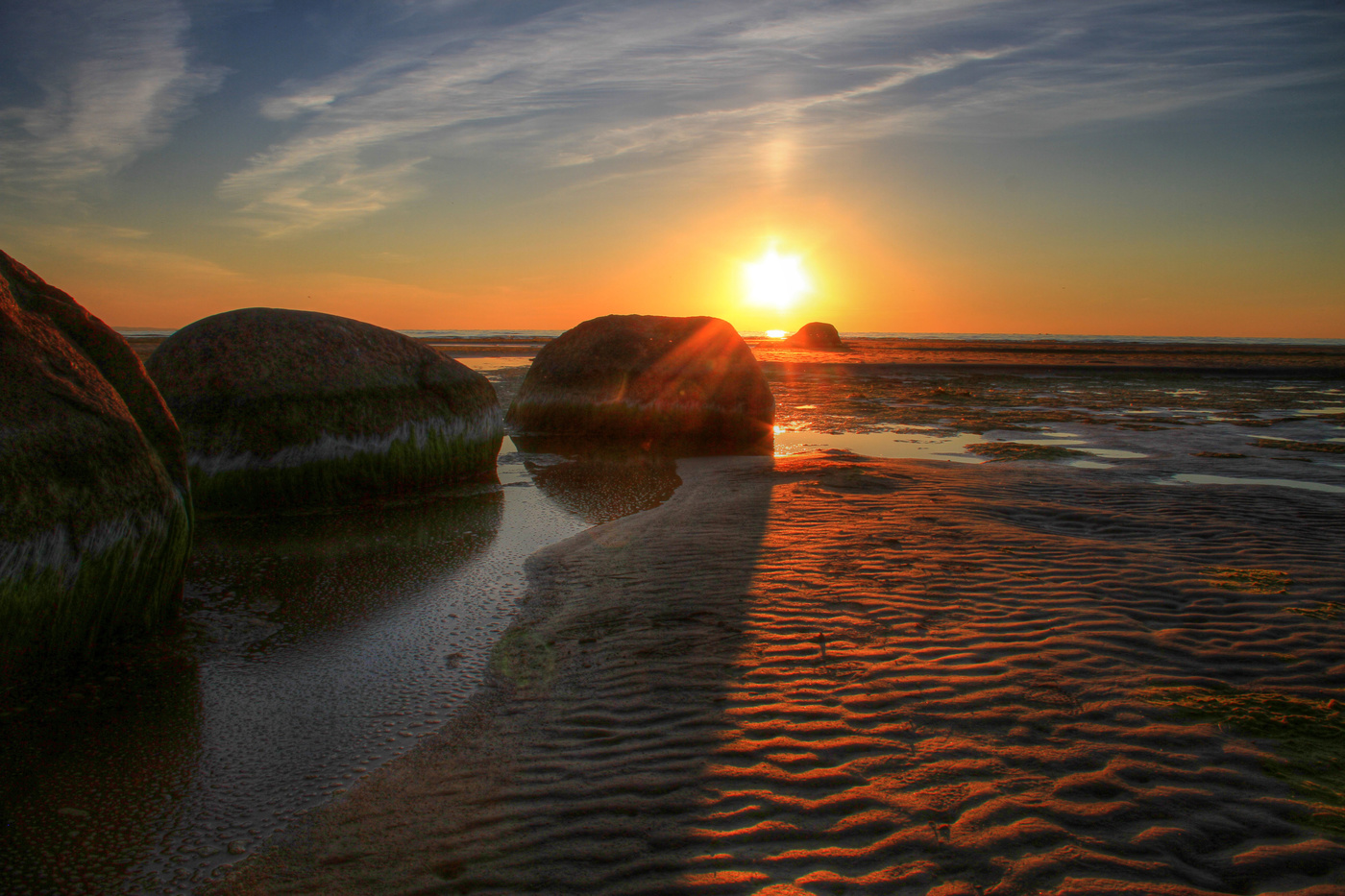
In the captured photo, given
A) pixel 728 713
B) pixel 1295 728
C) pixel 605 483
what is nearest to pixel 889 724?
pixel 728 713

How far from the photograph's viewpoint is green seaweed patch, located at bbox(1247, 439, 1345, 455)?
11288mm

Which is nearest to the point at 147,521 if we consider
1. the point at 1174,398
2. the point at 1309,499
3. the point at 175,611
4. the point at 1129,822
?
the point at 175,611

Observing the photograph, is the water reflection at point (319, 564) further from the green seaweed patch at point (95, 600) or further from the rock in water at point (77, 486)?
the rock in water at point (77, 486)

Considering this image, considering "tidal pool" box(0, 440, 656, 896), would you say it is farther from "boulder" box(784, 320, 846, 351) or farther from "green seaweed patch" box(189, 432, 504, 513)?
"boulder" box(784, 320, 846, 351)

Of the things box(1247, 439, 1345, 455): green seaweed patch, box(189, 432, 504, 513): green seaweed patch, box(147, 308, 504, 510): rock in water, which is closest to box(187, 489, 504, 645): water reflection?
box(189, 432, 504, 513): green seaweed patch

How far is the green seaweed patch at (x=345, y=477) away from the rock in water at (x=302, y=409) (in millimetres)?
10

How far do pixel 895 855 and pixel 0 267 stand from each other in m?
5.62

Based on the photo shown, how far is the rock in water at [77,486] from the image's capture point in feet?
11.5

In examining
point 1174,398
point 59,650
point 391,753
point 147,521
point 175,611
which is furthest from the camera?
point 1174,398

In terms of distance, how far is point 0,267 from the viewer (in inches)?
169

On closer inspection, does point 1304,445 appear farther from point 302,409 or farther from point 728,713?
point 302,409

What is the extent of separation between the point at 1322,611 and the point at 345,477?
27.0ft

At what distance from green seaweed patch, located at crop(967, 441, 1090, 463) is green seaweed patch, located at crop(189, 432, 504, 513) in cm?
745

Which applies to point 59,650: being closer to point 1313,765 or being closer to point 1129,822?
point 1129,822
